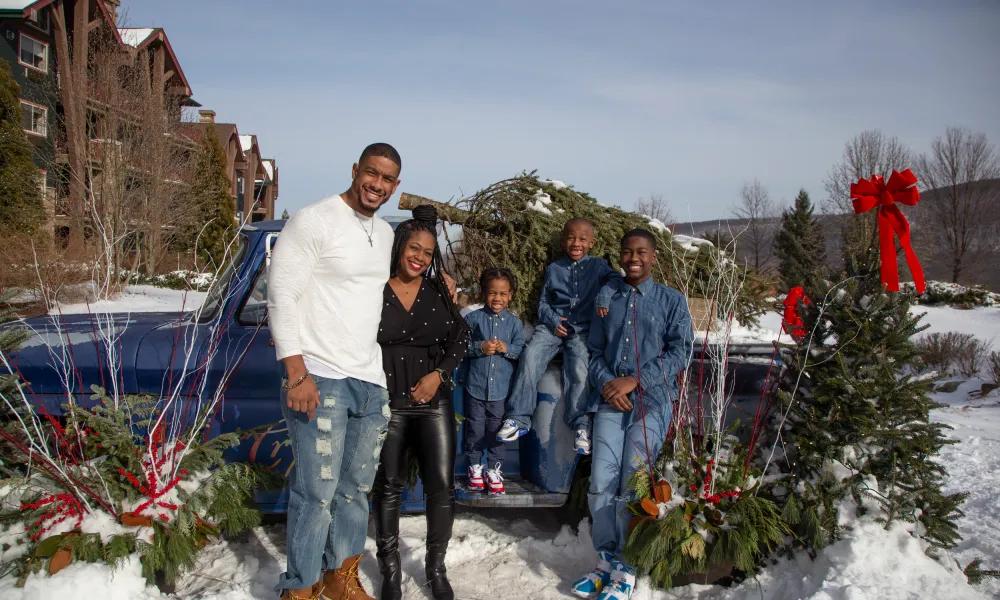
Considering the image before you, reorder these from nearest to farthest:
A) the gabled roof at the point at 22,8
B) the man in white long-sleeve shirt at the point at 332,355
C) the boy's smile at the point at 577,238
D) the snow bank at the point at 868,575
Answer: the man in white long-sleeve shirt at the point at 332,355, the snow bank at the point at 868,575, the boy's smile at the point at 577,238, the gabled roof at the point at 22,8

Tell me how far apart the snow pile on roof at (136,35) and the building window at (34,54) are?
9.06ft

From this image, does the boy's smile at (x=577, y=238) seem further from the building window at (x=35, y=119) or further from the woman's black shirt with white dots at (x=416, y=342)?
the building window at (x=35, y=119)

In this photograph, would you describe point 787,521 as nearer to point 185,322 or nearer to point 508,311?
point 508,311

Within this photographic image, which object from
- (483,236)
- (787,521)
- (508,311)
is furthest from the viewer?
(483,236)

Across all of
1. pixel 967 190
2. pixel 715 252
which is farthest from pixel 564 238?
pixel 967 190

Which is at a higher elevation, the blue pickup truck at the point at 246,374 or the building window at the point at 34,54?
the building window at the point at 34,54

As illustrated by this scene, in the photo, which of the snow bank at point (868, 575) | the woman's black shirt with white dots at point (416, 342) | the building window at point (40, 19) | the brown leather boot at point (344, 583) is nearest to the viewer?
the snow bank at point (868, 575)

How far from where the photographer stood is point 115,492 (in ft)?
10.5

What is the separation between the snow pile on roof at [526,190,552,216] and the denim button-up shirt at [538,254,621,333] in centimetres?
60

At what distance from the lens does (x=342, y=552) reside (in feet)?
10.1

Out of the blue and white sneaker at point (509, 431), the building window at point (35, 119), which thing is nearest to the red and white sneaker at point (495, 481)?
the blue and white sneaker at point (509, 431)

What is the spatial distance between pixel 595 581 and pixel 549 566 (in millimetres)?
460

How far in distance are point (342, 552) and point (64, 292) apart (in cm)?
1065

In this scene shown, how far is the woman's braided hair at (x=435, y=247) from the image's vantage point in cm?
328
